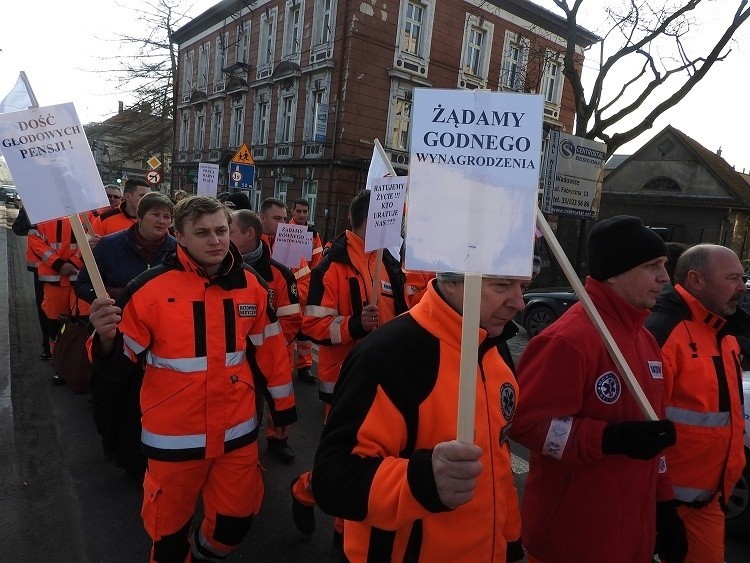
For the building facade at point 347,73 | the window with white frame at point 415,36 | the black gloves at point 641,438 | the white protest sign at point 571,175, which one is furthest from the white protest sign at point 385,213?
the window with white frame at point 415,36

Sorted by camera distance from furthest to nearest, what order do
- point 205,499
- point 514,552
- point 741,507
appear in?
1. point 741,507
2. point 205,499
3. point 514,552

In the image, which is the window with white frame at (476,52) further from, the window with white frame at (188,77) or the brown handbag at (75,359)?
the brown handbag at (75,359)

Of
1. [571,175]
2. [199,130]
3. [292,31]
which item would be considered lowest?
[571,175]

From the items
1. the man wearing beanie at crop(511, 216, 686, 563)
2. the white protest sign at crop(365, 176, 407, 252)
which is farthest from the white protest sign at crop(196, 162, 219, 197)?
the man wearing beanie at crop(511, 216, 686, 563)

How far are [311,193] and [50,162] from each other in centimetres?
2092

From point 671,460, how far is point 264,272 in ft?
10.3

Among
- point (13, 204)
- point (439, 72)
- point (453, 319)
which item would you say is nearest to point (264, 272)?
point (453, 319)

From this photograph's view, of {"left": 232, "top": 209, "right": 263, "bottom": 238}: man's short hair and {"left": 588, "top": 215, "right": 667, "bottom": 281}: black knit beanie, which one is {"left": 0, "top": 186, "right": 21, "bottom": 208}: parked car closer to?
{"left": 232, "top": 209, "right": 263, "bottom": 238}: man's short hair

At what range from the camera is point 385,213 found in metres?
3.45

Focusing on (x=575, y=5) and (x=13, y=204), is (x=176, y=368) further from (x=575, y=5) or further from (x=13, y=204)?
(x=13, y=204)

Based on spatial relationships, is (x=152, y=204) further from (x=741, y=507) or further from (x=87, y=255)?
(x=741, y=507)

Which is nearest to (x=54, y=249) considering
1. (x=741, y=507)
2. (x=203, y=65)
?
(x=741, y=507)

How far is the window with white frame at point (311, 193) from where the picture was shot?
2252 cm

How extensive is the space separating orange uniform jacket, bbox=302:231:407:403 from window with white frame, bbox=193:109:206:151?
31.6 meters
